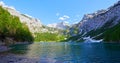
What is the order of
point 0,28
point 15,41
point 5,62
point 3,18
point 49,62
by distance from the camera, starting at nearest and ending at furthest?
point 5,62
point 49,62
point 0,28
point 3,18
point 15,41

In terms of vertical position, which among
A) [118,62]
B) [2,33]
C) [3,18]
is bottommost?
[118,62]

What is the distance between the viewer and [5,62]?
2249 inches

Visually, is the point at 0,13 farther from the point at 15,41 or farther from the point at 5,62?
the point at 5,62

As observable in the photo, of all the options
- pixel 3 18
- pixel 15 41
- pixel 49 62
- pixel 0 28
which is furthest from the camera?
pixel 15 41

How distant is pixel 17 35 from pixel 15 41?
8425 millimetres

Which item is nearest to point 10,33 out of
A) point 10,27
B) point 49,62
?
point 10,27

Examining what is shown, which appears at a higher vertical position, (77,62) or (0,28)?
(0,28)

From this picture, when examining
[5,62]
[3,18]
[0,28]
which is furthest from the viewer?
[3,18]

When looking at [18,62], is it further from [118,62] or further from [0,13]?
[0,13]

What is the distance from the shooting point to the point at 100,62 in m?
59.7

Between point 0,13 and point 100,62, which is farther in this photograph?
point 0,13

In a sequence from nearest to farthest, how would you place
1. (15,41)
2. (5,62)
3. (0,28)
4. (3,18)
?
(5,62) < (0,28) < (3,18) < (15,41)

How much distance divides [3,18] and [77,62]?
124m

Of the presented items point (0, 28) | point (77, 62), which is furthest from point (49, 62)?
point (0, 28)
